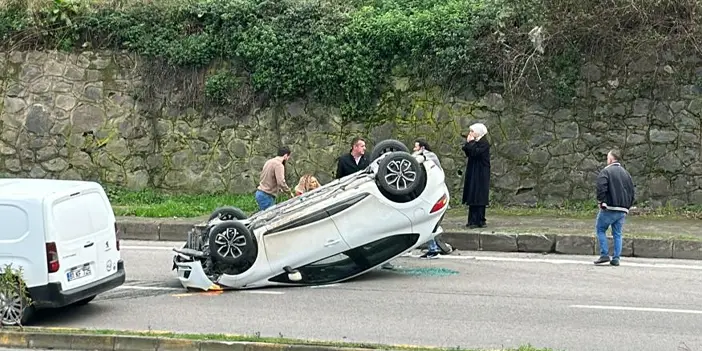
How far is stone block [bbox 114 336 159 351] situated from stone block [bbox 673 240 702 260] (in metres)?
8.35

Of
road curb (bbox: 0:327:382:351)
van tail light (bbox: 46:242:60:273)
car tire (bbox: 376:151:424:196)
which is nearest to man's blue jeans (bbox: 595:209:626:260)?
car tire (bbox: 376:151:424:196)

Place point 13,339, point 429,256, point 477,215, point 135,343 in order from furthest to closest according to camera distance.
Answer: point 477,215 → point 429,256 → point 13,339 → point 135,343

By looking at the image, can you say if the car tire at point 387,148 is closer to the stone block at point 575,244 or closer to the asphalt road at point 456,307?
the asphalt road at point 456,307

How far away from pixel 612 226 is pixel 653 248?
1256 millimetres

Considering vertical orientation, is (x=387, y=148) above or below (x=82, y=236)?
above

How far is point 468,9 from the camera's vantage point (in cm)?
1864

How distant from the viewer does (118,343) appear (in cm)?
932

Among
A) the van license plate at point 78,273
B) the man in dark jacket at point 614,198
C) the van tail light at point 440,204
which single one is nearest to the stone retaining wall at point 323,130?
the man in dark jacket at point 614,198

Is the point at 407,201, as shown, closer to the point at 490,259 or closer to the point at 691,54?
the point at 490,259

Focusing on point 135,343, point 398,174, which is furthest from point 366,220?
point 135,343

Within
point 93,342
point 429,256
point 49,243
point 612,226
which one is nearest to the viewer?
point 93,342

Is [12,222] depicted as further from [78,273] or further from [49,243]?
[78,273]

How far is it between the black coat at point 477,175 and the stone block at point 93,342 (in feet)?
26.3

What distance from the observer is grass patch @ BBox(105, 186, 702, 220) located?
17672 mm
